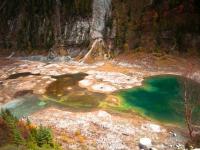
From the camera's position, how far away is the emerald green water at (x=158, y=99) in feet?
200

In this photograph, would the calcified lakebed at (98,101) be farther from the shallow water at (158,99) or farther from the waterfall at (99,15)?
the waterfall at (99,15)

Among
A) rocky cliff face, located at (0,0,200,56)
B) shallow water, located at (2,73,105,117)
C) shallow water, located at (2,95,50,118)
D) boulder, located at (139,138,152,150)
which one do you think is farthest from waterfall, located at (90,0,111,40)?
boulder, located at (139,138,152,150)

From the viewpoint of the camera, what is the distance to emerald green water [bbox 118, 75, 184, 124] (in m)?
60.8

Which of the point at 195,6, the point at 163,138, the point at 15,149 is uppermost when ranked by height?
the point at 195,6

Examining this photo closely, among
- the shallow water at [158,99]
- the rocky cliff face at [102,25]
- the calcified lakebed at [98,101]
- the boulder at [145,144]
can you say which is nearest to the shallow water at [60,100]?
the calcified lakebed at [98,101]

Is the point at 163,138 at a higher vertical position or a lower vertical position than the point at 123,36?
lower

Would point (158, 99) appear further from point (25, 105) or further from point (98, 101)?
point (25, 105)

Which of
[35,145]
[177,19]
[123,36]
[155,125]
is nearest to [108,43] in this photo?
[123,36]

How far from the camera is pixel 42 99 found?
67.9m

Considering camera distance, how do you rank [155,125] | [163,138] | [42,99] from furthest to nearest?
[42,99] < [155,125] < [163,138]

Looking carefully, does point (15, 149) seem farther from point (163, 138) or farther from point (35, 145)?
point (163, 138)

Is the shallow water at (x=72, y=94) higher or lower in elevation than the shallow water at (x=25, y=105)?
higher

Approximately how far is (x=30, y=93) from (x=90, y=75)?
563 inches

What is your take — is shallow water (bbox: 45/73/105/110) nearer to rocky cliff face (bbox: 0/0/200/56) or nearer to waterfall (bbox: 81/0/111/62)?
rocky cliff face (bbox: 0/0/200/56)
